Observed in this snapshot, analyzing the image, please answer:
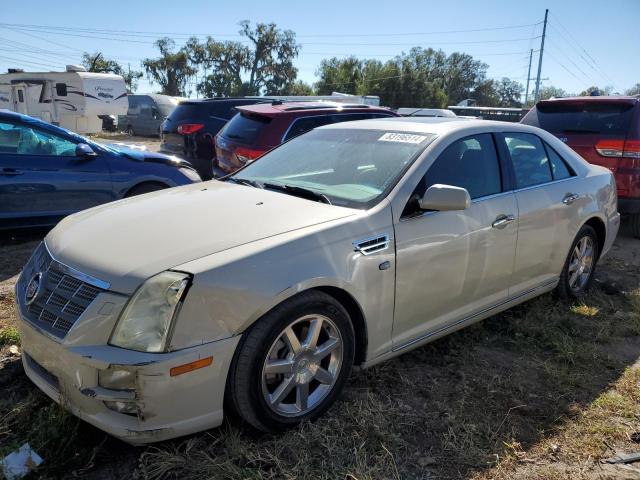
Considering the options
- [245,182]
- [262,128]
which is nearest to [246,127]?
[262,128]

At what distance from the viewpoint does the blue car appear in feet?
17.5

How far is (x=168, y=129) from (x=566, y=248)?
23.0ft

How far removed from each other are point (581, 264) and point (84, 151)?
5146mm

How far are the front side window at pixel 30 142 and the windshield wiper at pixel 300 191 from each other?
3.39m

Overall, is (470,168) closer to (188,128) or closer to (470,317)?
(470,317)

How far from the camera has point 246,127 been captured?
6707 millimetres

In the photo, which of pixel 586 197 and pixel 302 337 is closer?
pixel 302 337

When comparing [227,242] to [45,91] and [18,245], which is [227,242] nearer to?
[18,245]

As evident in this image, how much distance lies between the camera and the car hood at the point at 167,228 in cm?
233

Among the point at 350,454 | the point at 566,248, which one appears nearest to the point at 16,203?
the point at 350,454

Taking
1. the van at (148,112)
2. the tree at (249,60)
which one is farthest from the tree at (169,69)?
the van at (148,112)

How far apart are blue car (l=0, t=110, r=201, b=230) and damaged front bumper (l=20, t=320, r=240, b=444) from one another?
362 cm

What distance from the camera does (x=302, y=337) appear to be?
2609 mm

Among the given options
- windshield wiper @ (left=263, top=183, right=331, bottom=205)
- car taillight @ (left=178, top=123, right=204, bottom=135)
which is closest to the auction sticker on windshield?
windshield wiper @ (left=263, top=183, right=331, bottom=205)
